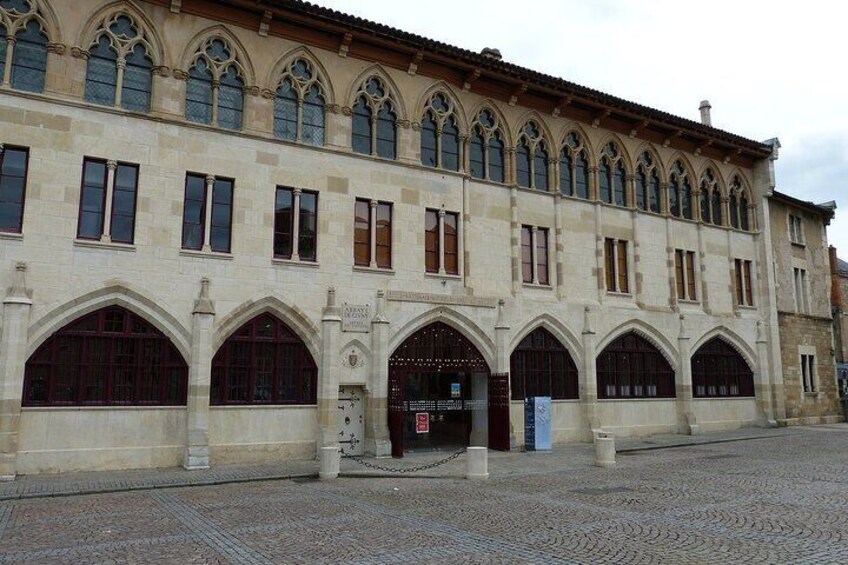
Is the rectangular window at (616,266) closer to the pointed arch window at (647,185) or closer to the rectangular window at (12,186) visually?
the pointed arch window at (647,185)

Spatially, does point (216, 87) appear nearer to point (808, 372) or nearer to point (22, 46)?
point (22, 46)

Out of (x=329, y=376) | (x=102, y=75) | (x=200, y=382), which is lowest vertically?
(x=200, y=382)

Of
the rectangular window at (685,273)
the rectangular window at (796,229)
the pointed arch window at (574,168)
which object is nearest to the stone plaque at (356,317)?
the pointed arch window at (574,168)

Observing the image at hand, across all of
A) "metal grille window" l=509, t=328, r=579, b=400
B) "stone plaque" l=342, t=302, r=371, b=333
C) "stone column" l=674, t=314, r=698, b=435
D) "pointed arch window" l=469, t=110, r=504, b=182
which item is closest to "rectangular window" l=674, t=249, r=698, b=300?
"stone column" l=674, t=314, r=698, b=435

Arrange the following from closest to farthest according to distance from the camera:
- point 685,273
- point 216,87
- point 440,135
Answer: point 216,87 → point 440,135 → point 685,273

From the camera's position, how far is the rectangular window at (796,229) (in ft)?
104

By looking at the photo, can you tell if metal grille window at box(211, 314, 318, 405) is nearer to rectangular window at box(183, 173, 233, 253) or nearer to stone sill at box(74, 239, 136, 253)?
rectangular window at box(183, 173, 233, 253)

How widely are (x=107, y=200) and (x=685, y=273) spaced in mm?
21952

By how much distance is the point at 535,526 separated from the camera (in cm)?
1012

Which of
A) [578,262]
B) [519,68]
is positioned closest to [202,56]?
[519,68]

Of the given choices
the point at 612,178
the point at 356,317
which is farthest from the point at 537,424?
the point at 612,178

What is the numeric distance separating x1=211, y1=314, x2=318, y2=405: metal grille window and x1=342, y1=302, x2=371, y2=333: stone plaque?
140 cm

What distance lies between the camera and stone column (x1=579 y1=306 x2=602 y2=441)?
2289 cm

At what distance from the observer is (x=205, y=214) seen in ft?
57.8
